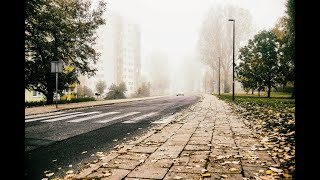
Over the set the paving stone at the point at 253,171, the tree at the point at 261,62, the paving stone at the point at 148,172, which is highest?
the tree at the point at 261,62

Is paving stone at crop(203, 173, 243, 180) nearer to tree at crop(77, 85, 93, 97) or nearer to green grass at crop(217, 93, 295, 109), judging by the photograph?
green grass at crop(217, 93, 295, 109)

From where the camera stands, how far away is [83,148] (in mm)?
6230

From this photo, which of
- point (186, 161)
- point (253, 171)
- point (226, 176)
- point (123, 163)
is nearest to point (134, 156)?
point (123, 163)

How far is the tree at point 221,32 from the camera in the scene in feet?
160

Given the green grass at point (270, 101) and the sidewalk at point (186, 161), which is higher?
the green grass at point (270, 101)

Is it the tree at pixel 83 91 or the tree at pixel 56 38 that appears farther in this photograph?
the tree at pixel 83 91

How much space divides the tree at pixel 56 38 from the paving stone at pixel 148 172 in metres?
19.2

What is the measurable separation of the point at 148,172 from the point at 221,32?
160 ft

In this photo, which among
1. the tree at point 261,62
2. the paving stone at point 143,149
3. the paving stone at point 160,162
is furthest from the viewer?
the tree at point 261,62

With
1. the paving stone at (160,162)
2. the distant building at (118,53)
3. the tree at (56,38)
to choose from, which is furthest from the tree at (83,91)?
the paving stone at (160,162)

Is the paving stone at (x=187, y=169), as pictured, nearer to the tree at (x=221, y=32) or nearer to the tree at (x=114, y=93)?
the tree at (x=114, y=93)

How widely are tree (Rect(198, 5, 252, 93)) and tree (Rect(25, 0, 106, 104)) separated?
95.7ft

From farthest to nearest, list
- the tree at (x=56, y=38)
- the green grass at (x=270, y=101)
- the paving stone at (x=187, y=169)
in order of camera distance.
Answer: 1. the tree at (x=56, y=38)
2. the green grass at (x=270, y=101)
3. the paving stone at (x=187, y=169)
